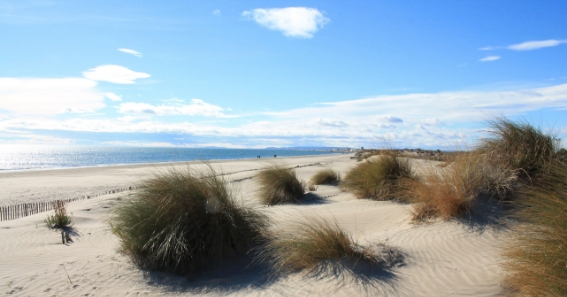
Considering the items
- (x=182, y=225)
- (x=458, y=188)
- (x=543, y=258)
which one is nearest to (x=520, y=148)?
(x=458, y=188)

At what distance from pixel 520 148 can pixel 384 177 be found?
3912 millimetres

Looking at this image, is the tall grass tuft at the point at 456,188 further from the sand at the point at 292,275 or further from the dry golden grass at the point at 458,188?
the sand at the point at 292,275

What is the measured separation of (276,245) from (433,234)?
2.97 meters

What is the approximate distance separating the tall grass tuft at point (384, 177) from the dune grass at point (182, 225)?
5924mm

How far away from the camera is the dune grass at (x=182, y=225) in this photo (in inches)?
266

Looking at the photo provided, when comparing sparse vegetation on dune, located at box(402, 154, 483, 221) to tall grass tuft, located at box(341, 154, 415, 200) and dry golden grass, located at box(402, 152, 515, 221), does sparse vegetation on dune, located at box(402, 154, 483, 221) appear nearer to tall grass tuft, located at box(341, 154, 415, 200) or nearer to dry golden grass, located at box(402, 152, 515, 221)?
dry golden grass, located at box(402, 152, 515, 221)

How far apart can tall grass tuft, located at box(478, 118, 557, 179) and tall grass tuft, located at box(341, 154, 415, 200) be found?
8.12ft

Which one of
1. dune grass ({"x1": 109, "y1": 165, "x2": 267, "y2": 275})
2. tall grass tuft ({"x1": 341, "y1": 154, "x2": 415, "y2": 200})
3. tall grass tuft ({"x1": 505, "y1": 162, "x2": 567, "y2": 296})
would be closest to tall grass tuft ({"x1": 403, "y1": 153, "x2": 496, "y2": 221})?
tall grass tuft ({"x1": 505, "y1": 162, "x2": 567, "y2": 296})

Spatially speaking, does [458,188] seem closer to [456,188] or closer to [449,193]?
[456,188]

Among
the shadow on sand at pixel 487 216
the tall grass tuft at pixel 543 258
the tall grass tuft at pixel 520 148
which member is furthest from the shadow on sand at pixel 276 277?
the tall grass tuft at pixel 520 148

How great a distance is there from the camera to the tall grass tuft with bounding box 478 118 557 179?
960 cm

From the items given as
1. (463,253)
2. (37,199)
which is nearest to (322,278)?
(463,253)

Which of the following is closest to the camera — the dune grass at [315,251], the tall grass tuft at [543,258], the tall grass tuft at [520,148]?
the tall grass tuft at [543,258]

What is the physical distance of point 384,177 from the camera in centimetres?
1264
